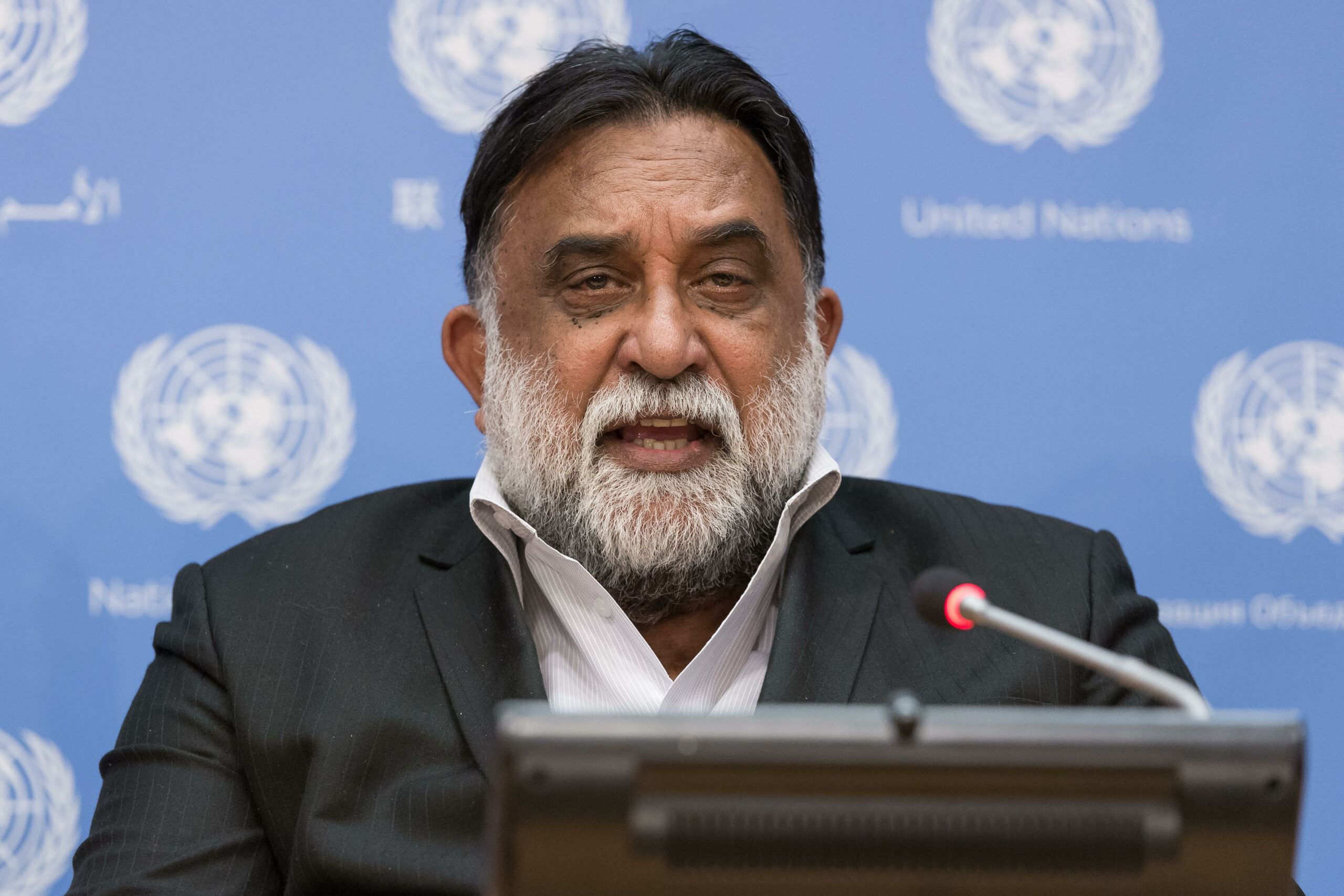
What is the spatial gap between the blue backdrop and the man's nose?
72 cm

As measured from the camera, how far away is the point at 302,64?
7.99 ft

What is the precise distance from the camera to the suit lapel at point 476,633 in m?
1.79

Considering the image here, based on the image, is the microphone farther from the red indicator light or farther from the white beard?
the white beard

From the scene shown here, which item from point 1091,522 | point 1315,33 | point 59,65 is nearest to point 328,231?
point 59,65

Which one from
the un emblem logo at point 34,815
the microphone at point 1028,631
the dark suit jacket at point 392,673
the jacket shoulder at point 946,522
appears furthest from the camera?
the un emblem logo at point 34,815

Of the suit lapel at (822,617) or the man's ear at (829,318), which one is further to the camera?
the man's ear at (829,318)

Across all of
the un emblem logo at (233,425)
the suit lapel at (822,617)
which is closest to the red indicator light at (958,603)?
the suit lapel at (822,617)

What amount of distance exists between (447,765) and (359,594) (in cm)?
36

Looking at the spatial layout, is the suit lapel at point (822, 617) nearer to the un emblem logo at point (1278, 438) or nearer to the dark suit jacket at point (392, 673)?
the dark suit jacket at point (392, 673)

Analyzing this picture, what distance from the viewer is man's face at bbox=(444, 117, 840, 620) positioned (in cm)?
191

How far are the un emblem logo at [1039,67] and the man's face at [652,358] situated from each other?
0.73 meters

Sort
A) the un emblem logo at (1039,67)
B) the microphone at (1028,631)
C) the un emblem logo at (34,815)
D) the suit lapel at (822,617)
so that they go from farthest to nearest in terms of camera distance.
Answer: the un emblem logo at (1039,67) < the un emblem logo at (34,815) < the suit lapel at (822,617) < the microphone at (1028,631)

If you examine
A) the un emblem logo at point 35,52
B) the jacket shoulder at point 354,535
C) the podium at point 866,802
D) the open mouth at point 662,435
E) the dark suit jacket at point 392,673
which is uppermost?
the un emblem logo at point 35,52

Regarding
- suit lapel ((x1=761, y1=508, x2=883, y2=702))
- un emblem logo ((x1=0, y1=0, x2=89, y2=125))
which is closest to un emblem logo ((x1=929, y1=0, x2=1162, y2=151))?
suit lapel ((x1=761, y1=508, x2=883, y2=702))
